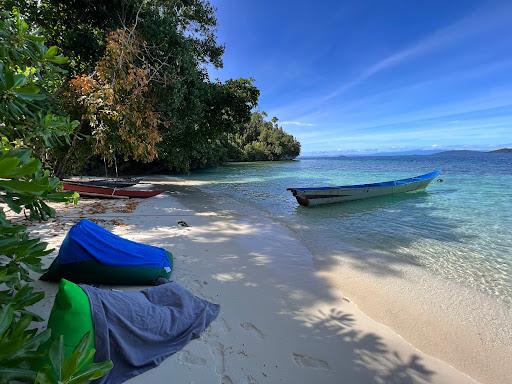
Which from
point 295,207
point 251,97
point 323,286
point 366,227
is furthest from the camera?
point 251,97

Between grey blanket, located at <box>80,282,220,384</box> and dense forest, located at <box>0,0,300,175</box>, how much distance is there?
2414 millimetres

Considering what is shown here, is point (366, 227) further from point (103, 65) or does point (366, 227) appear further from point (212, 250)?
point (103, 65)

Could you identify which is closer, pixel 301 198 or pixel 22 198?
pixel 22 198

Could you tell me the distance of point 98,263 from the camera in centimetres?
397

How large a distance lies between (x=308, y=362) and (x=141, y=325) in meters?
1.67

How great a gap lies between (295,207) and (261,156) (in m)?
54.8

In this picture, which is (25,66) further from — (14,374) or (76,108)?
(76,108)

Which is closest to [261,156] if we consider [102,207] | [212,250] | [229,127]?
[229,127]

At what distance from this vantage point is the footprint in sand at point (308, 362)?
2977 mm

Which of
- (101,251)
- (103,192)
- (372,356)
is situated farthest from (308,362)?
(103,192)

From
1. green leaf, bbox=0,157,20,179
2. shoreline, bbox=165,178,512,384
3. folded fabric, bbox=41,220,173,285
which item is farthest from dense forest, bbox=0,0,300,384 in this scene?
shoreline, bbox=165,178,512,384

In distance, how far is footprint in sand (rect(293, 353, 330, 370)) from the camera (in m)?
2.98

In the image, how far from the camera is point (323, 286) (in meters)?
5.00

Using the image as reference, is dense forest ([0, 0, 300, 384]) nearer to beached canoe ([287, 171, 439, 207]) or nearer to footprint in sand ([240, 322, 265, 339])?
footprint in sand ([240, 322, 265, 339])
